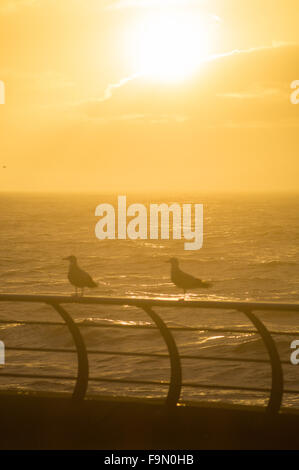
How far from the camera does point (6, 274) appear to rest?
190 ft

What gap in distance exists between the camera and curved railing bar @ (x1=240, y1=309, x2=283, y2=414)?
542 cm

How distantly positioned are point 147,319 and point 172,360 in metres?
30.9

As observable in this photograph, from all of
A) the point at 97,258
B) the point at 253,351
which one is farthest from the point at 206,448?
the point at 97,258

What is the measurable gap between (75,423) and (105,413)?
28 centimetres

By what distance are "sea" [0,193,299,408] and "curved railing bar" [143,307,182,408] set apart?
7.9 inches

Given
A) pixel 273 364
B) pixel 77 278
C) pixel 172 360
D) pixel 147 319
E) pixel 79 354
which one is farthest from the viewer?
pixel 147 319

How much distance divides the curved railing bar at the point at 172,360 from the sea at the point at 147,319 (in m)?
0.20

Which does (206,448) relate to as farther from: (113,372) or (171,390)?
(113,372)

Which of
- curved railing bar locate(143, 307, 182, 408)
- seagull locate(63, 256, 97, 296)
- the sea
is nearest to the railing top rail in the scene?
curved railing bar locate(143, 307, 182, 408)

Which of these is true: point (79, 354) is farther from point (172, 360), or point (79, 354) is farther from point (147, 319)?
point (147, 319)

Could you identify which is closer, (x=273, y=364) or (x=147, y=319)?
(x=273, y=364)

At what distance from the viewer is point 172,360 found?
5.69 meters

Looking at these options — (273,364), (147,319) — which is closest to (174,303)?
(273,364)

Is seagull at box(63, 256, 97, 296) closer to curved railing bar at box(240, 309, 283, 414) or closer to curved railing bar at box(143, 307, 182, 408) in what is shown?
curved railing bar at box(143, 307, 182, 408)
